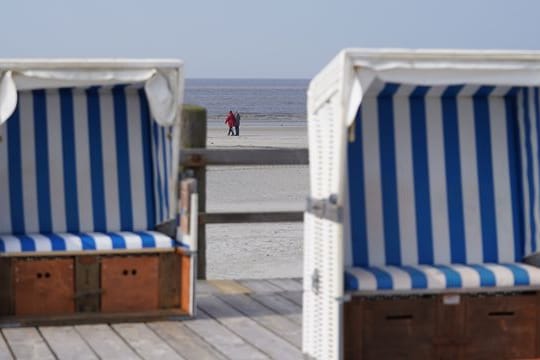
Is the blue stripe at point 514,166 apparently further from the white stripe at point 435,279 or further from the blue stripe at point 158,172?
the blue stripe at point 158,172

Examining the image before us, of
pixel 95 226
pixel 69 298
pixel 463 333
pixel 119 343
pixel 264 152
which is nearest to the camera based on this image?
pixel 463 333

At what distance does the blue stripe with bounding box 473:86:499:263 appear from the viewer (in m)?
5.75

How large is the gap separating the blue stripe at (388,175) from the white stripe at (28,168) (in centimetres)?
224

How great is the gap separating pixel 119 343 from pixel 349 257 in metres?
1.28

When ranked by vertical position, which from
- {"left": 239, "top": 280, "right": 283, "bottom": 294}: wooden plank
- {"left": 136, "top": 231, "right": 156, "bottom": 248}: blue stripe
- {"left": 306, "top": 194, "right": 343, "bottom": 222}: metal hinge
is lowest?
{"left": 239, "top": 280, "right": 283, "bottom": 294}: wooden plank

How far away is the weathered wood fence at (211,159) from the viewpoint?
7434 millimetres

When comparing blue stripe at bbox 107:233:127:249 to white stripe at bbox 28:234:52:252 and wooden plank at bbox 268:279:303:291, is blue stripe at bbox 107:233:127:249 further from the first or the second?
wooden plank at bbox 268:279:303:291

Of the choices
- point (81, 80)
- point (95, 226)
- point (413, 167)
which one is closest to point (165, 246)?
point (95, 226)

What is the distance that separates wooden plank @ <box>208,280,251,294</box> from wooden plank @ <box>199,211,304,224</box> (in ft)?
1.33

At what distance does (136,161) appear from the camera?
23.1 feet

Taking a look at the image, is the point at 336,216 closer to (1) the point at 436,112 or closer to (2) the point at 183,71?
(1) the point at 436,112

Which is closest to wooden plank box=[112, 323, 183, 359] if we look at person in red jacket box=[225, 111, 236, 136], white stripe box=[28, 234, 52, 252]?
white stripe box=[28, 234, 52, 252]

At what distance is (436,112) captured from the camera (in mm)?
5730

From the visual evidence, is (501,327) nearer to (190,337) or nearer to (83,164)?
(190,337)
